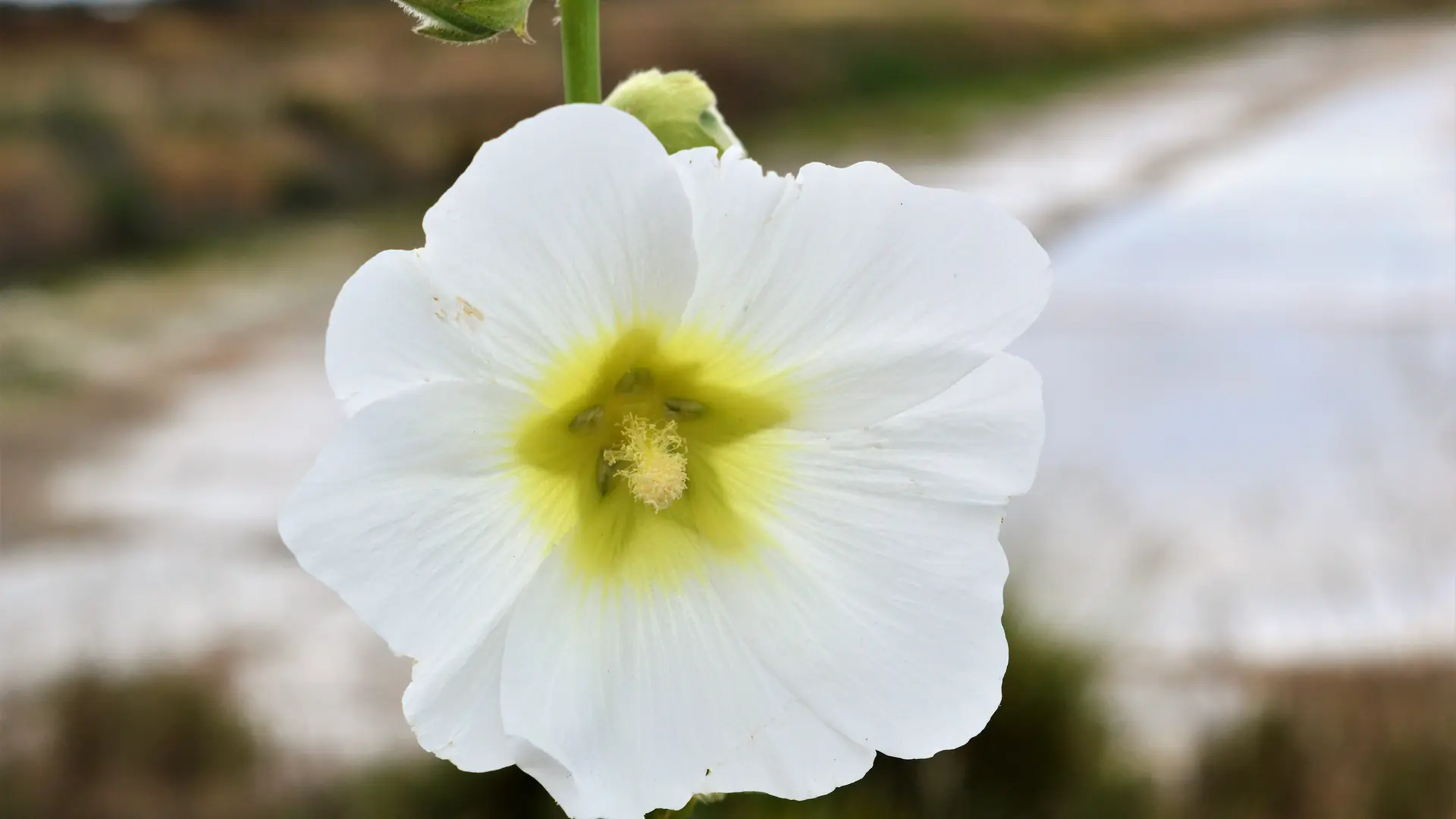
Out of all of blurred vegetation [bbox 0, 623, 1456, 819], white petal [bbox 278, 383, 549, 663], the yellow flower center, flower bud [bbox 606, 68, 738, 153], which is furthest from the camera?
blurred vegetation [bbox 0, 623, 1456, 819]

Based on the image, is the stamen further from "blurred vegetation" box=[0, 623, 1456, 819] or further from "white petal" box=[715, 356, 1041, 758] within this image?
"blurred vegetation" box=[0, 623, 1456, 819]

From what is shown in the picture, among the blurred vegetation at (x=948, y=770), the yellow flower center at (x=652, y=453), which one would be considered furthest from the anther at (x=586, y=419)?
the blurred vegetation at (x=948, y=770)

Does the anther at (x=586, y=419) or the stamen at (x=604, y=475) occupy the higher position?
the anther at (x=586, y=419)

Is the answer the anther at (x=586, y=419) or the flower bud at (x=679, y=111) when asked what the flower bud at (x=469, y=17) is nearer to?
the flower bud at (x=679, y=111)

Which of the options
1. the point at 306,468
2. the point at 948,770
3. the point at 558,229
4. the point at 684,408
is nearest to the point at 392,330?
the point at 558,229

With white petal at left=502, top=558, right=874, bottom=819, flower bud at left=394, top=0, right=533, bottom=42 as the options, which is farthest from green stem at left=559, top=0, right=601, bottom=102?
white petal at left=502, top=558, right=874, bottom=819

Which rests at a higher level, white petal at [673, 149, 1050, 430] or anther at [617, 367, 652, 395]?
white petal at [673, 149, 1050, 430]

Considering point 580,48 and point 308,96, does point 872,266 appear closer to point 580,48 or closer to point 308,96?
point 580,48
